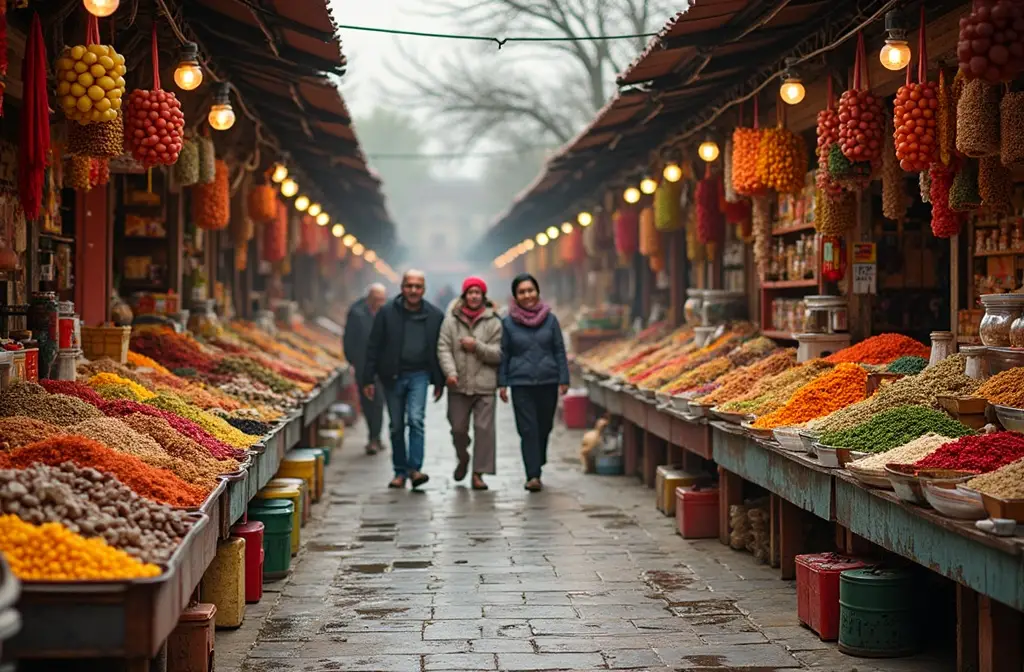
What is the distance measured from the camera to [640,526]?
10094 millimetres

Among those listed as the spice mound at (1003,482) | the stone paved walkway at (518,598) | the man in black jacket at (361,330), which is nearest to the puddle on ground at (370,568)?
the stone paved walkway at (518,598)

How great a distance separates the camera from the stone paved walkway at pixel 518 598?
240 inches

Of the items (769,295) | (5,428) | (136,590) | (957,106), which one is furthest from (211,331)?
(136,590)

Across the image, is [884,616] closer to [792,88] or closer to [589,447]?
[792,88]

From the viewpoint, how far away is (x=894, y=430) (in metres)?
6.29

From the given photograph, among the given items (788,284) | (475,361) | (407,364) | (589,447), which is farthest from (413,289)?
(788,284)

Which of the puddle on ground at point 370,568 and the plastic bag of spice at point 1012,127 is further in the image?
the puddle on ground at point 370,568

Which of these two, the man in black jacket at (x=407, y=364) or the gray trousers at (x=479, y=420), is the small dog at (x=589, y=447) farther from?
the man in black jacket at (x=407, y=364)

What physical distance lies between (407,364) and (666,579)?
15.1 ft

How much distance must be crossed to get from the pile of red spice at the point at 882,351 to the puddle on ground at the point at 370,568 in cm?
315

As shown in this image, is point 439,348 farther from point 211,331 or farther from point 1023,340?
point 1023,340

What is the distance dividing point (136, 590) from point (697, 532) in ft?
19.7

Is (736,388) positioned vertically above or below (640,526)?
above

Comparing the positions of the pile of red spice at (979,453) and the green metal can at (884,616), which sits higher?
the pile of red spice at (979,453)
